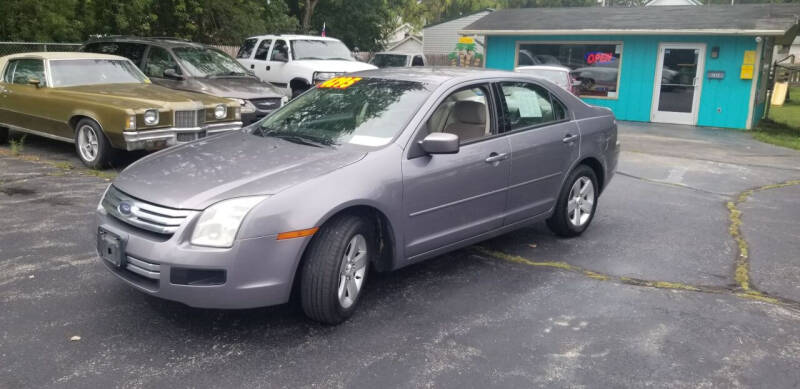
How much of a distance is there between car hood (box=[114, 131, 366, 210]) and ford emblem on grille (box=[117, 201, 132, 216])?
0.07 m

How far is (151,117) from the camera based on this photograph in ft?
27.7

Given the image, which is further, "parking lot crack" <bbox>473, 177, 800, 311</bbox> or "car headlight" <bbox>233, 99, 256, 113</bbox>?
"car headlight" <bbox>233, 99, 256, 113</bbox>

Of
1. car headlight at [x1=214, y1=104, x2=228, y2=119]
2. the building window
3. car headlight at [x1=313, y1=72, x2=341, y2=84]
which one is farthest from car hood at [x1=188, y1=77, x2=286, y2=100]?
the building window

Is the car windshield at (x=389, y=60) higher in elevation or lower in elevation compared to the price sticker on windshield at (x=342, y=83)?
higher

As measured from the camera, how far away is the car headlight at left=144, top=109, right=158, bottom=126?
27.5ft

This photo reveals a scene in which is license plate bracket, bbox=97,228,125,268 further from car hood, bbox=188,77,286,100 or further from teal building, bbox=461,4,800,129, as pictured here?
teal building, bbox=461,4,800,129

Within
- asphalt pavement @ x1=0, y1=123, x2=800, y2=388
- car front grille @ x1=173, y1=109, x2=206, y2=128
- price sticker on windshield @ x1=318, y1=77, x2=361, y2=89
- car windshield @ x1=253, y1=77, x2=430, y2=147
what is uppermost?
price sticker on windshield @ x1=318, y1=77, x2=361, y2=89

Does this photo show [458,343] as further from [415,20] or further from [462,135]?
[415,20]

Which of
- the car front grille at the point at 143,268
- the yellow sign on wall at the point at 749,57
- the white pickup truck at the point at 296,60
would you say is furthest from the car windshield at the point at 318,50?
the car front grille at the point at 143,268

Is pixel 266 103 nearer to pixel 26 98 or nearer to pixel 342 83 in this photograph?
pixel 26 98

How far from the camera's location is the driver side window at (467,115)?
16.9ft

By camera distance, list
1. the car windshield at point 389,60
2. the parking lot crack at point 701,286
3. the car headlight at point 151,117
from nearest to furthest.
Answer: the parking lot crack at point 701,286 → the car headlight at point 151,117 → the car windshield at point 389,60

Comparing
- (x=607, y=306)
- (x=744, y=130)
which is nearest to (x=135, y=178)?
(x=607, y=306)

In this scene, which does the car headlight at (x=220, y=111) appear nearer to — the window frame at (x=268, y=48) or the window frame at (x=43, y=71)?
the window frame at (x=43, y=71)
